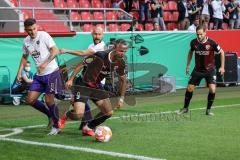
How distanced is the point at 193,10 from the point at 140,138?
1610 centimetres

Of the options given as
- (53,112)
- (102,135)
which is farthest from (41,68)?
(102,135)

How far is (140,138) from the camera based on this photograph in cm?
953

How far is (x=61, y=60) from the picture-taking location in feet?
58.9

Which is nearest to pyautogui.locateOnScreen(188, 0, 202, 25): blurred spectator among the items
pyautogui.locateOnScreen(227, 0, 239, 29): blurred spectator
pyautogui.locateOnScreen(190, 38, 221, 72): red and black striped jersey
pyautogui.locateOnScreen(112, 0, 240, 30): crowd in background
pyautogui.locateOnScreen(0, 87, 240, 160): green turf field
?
pyautogui.locateOnScreen(112, 0, 240, 30): crowd in background

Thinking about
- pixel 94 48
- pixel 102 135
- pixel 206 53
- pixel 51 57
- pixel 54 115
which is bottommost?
pixel 102 135

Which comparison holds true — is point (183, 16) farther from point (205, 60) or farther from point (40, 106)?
point (40, 106)

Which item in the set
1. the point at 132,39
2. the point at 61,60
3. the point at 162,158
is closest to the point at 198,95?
the point at 132,39

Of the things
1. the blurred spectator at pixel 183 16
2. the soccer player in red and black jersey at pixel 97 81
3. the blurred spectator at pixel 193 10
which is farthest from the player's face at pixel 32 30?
the blurred spectator at pixel 193 10

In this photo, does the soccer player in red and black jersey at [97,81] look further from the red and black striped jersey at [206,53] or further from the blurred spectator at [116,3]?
the blurred spectator at [116,3]

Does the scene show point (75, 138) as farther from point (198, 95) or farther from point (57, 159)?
point (198, 95)

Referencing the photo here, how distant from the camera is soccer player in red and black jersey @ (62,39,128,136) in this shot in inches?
359

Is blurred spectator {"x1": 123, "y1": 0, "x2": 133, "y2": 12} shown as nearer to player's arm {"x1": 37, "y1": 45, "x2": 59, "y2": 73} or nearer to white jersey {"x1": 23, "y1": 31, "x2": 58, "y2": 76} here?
white jersey {"x1": 23, "y1": 31, "x2": 58, "y2": 76}

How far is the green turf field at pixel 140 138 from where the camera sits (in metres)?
8.03

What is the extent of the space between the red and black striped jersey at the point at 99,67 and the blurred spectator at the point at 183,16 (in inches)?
605
